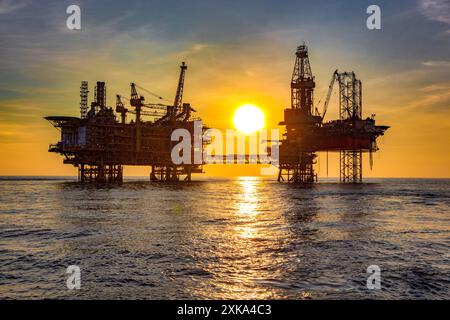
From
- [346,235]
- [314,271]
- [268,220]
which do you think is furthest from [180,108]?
[314,271]

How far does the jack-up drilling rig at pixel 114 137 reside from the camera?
10919 cm

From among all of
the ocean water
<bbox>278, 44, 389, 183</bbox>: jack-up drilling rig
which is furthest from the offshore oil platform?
the ocean water

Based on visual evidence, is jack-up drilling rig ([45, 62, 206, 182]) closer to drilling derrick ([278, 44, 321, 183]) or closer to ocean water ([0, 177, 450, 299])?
drilling derrick ([278, 44, 321, 183])

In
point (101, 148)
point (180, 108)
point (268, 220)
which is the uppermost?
point (180, 108)

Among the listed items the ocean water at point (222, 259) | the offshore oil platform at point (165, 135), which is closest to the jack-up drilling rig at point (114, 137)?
the offshore oil platform at point (165, 135)

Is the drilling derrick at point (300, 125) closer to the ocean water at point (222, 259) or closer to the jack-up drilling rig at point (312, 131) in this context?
the jack-up drilling rig at point (312, 131)

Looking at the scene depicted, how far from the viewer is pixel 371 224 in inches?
1241

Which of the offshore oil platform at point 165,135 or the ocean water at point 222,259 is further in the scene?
the offshore oil platform at point 165,135

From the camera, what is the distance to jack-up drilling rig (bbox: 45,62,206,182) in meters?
109

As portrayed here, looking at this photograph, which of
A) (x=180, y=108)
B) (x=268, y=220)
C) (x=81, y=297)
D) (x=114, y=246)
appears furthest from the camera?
(x=180, y=108)

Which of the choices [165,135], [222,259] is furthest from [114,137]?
[222,259]

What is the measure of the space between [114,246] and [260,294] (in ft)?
36.7

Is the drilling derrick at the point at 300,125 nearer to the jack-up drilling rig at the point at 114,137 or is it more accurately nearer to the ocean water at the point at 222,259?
the jack-up drilling rig at the point at 114,137
